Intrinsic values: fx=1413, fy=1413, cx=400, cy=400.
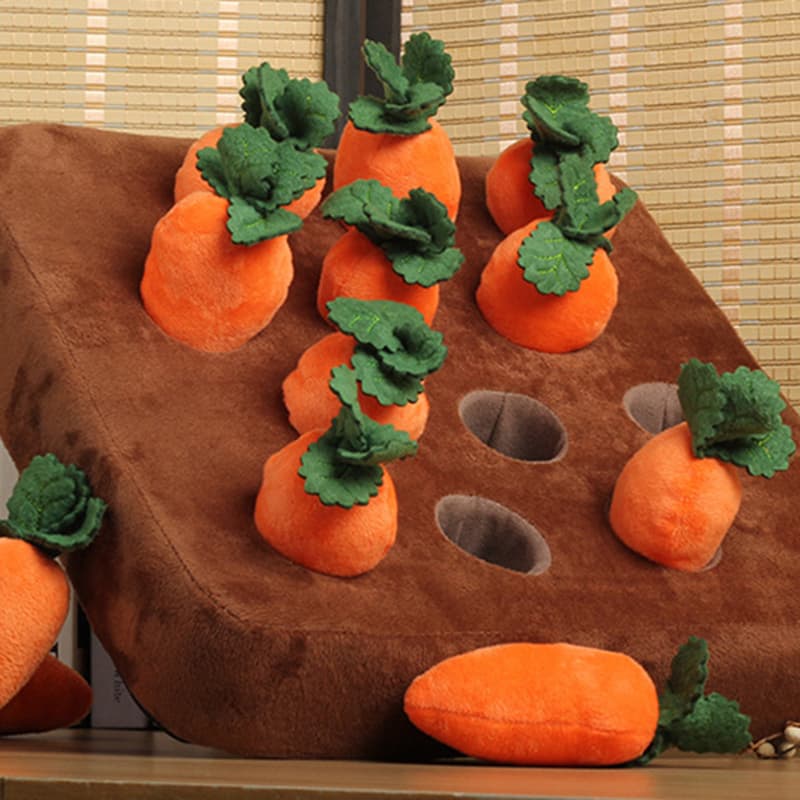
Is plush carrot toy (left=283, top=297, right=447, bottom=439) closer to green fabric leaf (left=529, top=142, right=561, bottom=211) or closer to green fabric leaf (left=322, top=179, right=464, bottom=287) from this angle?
green fabric leaf (left=322, top=179, right=464, bottom=287)

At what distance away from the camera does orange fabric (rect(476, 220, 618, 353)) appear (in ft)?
3.71

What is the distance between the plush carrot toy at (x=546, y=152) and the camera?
3.80ft

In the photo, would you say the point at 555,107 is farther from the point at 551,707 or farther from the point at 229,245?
the point at 551,707

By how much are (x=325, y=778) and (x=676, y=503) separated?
40 cm

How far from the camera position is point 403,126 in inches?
43.6

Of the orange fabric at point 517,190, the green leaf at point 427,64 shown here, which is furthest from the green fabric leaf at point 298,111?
the orange fabric at point 517,190

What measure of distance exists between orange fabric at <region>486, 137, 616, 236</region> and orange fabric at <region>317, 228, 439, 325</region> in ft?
0.58

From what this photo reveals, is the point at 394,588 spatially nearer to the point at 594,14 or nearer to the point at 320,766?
the point at 320,766

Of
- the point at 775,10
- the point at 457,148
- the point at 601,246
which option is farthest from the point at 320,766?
the point at 775,10

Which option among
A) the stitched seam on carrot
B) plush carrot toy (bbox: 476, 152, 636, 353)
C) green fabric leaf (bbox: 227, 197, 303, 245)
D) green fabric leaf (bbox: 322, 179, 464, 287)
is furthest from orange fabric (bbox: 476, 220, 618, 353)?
the stitched seam on carrot

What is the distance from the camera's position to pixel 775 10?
4.99 feet

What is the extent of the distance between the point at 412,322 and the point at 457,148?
72cm

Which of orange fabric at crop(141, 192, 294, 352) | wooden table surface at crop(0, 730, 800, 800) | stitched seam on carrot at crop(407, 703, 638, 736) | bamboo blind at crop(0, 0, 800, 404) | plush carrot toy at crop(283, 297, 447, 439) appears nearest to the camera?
wooden table surface at crop(0, 730, 800, 800)

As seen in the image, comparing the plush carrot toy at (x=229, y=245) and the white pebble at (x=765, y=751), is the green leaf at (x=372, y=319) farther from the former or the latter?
the white pebble at (x=765, y=751)
